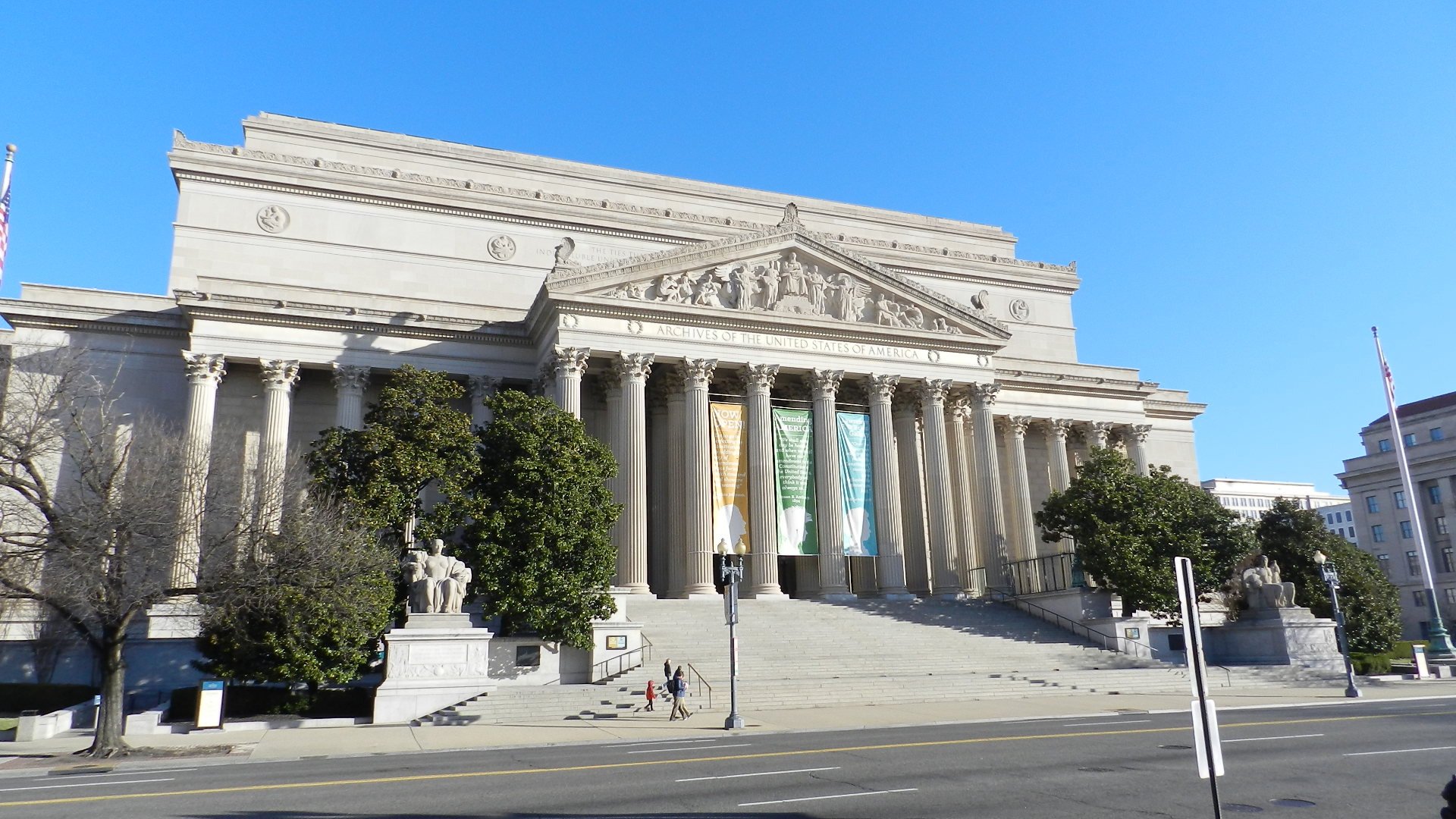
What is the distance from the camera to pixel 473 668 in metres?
28.7

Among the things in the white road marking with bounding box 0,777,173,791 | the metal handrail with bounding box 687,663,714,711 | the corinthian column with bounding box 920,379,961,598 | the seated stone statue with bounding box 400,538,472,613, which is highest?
the corinthian column with bounding box 920,379,961,598

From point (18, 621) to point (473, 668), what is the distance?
1707 cm

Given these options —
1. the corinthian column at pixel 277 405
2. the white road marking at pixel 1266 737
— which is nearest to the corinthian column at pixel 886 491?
the white road marking at pixel 1266 737

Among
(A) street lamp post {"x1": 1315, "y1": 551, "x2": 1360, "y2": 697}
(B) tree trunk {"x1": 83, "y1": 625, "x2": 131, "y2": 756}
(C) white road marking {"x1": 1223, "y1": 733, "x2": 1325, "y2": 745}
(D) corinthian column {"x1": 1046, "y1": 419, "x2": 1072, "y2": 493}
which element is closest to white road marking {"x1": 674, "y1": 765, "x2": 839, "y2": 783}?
(C) white road marking {"x1": 1223, "y1": 733, "x2": 1325, "y2": 745}

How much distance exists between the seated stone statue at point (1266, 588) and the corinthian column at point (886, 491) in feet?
43.9

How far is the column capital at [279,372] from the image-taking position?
40312 millimetres

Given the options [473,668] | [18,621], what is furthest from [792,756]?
[18,621]

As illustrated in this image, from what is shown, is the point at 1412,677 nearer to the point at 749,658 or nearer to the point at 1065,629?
the point at 1065,629

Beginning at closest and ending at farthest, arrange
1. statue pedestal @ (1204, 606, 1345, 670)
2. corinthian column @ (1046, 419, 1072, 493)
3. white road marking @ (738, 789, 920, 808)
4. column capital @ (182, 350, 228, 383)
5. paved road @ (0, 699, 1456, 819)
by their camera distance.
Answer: paved road @ (0, 699, 1456, 819)
white road marking @ (738, 789, 920, 808)
statue pedestal @ (1204, 606, 1345, 670)
column capital @ (182, 350, 228, 383)
corinthian column @ (1046, 419, 1072, 493)

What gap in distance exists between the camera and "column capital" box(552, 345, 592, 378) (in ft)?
129

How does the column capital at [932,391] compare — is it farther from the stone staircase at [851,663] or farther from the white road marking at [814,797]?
the white road marking at [814,797]

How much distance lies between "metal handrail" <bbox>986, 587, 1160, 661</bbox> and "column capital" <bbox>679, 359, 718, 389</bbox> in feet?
53.9

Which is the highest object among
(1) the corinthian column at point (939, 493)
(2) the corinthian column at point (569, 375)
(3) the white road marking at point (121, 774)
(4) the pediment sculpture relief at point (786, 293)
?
(4) the pediment sculpture relief at point (786, 293)

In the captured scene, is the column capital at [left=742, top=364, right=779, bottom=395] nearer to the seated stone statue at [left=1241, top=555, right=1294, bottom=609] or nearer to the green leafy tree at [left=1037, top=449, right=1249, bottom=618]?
the green leafy tree at [left=1037, top=449, right=1249, bottom=618]
